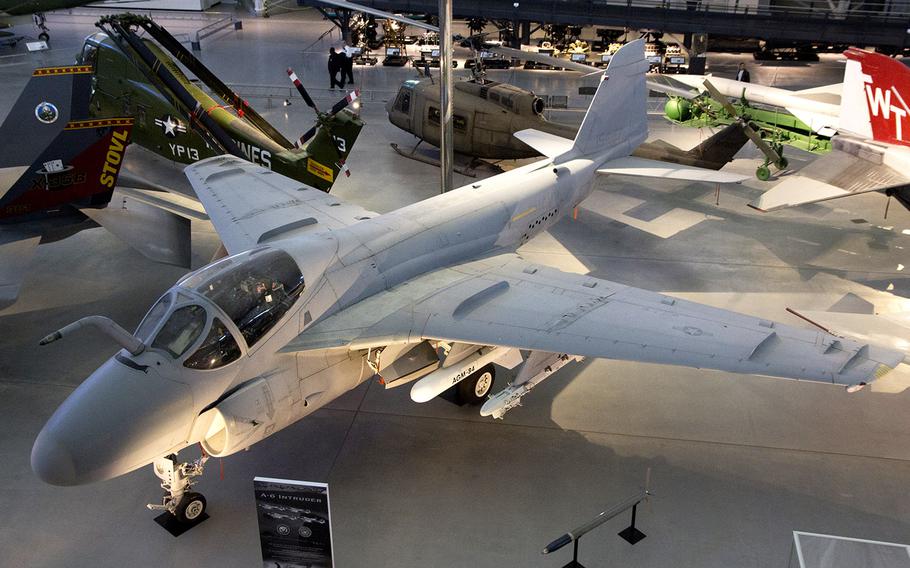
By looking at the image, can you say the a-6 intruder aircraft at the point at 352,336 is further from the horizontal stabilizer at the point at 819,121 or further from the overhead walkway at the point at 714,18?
the overhead walkway at the point at 714,18

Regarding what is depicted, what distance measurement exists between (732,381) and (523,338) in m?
3.55

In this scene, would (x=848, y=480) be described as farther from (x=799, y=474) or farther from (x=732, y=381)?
(x=732, y=381)

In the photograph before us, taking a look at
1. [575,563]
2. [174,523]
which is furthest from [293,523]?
[575,563]

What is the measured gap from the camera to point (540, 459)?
26.6 feet

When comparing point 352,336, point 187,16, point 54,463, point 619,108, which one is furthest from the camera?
point 187,16

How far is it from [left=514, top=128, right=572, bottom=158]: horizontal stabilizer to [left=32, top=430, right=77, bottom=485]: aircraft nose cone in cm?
809

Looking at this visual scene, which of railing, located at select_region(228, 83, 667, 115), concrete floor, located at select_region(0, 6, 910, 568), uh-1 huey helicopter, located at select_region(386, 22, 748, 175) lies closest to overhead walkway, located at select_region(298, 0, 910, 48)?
railing, located at select_region(228, 83, 667, 115)

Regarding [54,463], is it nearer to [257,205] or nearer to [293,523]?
[293,523]

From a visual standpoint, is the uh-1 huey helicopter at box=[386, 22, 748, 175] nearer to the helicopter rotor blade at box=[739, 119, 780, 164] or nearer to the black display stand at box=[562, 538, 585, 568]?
the helicopter rotor blade at box=[739, 119, 780, 164]

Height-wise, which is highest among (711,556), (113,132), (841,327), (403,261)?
(113,132)

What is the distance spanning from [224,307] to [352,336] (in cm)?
122

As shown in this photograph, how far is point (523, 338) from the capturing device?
7.29 m

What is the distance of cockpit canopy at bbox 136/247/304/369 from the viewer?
658cm

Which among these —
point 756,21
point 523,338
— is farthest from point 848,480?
point 756,21
